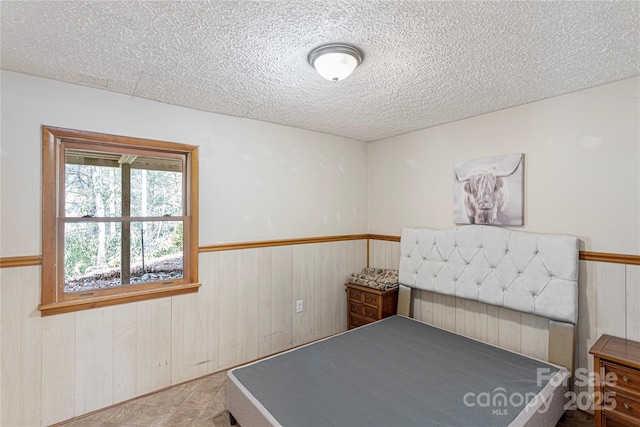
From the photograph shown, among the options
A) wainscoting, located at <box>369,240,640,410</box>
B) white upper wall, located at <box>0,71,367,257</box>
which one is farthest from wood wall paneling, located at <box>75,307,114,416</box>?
wainscoting, located at <box>369,240,640,410</box>

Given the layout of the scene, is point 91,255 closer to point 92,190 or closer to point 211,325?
point 92,190

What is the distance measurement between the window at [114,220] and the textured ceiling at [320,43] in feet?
1.57

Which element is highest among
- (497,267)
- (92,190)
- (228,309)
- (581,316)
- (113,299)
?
(92,190)

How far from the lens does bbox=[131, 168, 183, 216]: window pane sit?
2529 mm

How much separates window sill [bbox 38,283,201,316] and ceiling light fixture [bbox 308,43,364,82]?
206 centimetres

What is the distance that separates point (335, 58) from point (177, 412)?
106 inches

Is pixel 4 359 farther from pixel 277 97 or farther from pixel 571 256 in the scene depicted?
pixel 571 256

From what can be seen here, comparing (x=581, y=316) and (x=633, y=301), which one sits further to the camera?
(x=581, y=316)

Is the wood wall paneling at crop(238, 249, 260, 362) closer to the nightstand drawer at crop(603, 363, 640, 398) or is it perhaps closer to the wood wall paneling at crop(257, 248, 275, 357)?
the wood wall paneling at crop(257, 248, 275, 357)

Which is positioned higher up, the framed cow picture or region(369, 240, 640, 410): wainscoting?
the framed cow picture

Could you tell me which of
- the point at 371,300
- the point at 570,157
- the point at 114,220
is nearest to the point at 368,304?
the point at 371,300

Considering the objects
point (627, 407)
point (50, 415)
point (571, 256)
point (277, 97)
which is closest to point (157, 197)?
point (277, 97)

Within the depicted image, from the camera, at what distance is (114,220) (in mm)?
2406

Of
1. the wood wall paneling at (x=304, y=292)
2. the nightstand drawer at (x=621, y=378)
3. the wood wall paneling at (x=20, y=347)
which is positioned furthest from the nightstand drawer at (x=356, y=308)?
the wood wall paneling at (x=20, y=347)
